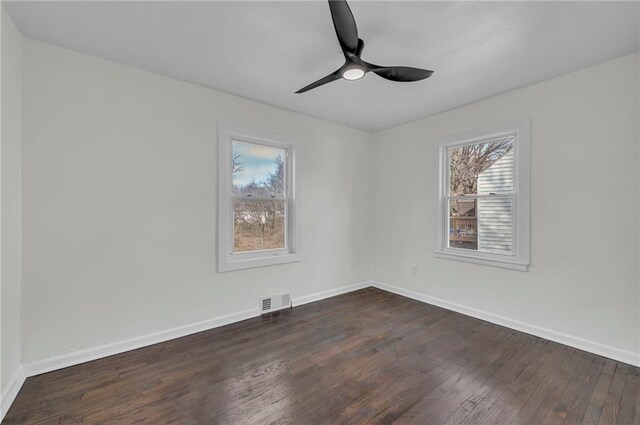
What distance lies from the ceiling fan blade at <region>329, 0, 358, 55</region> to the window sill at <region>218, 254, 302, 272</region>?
7.84 ft

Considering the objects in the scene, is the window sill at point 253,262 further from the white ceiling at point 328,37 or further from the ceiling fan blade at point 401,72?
the ceiling fan blade at point 401,72

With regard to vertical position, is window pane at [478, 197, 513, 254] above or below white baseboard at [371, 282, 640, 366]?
above

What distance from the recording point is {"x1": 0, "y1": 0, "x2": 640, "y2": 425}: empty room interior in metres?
1.88

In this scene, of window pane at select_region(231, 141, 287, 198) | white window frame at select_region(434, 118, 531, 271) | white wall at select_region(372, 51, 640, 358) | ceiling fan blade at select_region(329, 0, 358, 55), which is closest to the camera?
ceiling fan blade at select_region(329, 0, 358, 55)

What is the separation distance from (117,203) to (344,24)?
2.35 metres

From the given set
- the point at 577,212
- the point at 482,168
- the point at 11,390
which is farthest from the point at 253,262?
the point at 577,212

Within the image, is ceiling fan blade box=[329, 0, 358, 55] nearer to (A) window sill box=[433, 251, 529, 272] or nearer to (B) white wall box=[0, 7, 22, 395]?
(B) white wall box=[0, 7, 22, 395]

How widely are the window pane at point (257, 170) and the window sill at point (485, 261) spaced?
226cm

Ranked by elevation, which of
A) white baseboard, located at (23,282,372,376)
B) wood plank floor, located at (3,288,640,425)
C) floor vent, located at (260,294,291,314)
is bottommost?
wood plank floor, located at (3,288,640,425)

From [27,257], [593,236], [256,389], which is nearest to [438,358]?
[256,389]

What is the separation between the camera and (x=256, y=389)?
202 centimetres

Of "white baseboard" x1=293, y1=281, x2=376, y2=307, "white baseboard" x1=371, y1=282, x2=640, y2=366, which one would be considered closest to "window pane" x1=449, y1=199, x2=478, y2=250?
"white baseboard" x1=371, y1=282, x2=640, y2=366

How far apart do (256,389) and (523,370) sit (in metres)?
2.08

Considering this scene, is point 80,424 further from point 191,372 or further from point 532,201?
point 532,201
